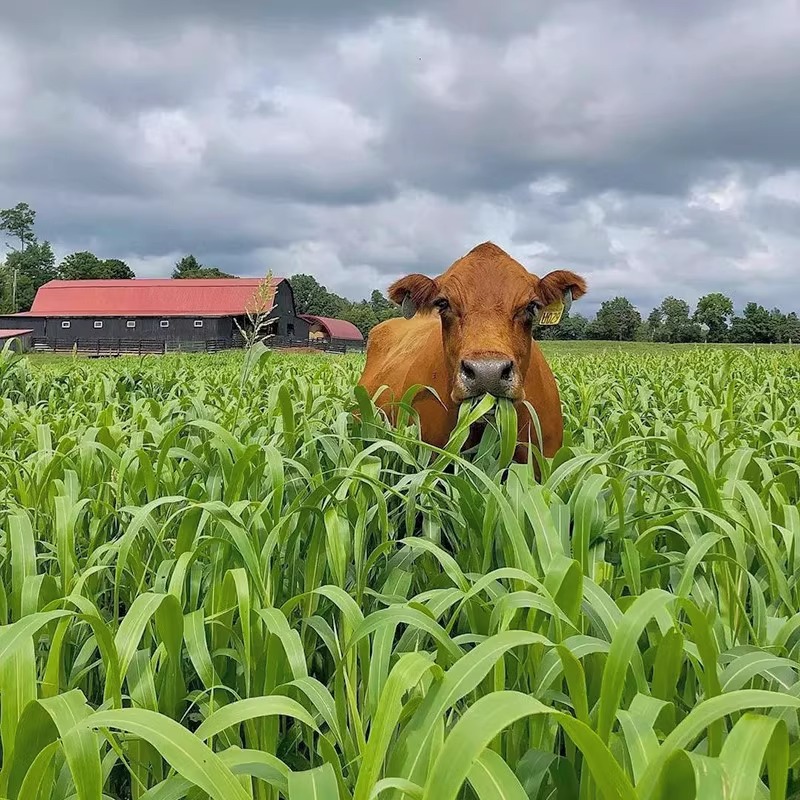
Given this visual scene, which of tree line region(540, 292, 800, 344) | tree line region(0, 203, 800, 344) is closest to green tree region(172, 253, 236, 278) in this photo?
tree line region(0, 203, 800, 344)

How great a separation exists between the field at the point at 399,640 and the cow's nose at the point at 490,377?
76 cm

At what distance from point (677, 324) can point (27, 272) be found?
91.9m

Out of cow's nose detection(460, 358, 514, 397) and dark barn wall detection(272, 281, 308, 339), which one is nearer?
cow's nose detection(460, 358, 514, 397)

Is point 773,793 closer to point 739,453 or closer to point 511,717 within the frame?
point 511,717

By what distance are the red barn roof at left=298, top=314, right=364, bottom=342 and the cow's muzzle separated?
63.3m

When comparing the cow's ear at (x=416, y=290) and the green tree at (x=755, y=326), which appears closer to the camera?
the cow's ear at (x=416, y=290)

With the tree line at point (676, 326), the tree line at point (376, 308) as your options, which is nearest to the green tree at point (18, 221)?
the tree line at point (376, 308)

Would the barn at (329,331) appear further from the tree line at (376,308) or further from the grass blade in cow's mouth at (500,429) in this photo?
the grass blade in cow's mouth at (500,429)

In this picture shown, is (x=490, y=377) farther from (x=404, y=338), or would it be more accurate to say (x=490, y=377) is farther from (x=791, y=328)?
(x=791, y=328)

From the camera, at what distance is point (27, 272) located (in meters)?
96.3

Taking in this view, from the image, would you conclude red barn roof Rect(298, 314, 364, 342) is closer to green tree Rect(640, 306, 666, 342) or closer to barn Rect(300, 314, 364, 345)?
barn Rect(300, 314, 364, 345)

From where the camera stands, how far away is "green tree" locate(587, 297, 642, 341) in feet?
277

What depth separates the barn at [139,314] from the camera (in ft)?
173

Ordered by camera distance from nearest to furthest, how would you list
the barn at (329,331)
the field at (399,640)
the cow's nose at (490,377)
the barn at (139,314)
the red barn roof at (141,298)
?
the field at (399,640) → the cow's nose at (490,377) → the barn at (139,314) → the red barn roof at (141,298) → the barn at (329,331)
